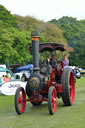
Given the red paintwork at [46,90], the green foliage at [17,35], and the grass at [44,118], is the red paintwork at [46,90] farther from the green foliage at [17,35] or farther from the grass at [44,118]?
the green foliage at [17,35]

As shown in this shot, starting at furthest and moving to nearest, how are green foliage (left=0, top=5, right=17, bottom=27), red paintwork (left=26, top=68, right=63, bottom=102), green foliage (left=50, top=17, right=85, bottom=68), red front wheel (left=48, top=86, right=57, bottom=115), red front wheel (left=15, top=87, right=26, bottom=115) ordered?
green foliage (left=50, top=17, right=85, bottom=68)
green foliage (left=0, top=5, right=17, bottom=27)
red paintwork (left=26, top=68, right=63, bottom=102)
red front wheel (left=15, top=87, right=26, bottom=115)
red front wheel (left=48, top=86, right=57, bottom=115)

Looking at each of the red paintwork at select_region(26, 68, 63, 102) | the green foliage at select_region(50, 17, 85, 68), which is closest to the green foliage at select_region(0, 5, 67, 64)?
the green foliage at select_region(50, 17, 85, 68)

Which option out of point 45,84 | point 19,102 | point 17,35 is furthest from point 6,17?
point 19,102

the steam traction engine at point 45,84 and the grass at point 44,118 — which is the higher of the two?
the steam traction engine at point 45,84

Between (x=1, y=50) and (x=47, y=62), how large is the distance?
2242 cm

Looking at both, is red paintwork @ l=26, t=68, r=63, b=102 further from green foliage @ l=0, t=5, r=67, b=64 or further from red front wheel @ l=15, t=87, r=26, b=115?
green foliage @ l=0, t=5, r=67, b=64

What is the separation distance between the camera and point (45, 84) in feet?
24.5

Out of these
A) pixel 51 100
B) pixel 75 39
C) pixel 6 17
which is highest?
pixel 6 17

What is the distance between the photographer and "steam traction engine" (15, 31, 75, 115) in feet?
23.4

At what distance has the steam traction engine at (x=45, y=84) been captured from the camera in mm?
7117

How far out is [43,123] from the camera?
5984 millimetres

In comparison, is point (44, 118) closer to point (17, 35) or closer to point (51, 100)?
point (51, 100)

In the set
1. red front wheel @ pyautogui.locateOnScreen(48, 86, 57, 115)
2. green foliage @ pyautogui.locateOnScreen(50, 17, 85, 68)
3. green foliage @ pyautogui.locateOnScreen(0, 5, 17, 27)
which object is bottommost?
green foliage @ pyautogui.locateOnScreen(50, 17, 85, 68)

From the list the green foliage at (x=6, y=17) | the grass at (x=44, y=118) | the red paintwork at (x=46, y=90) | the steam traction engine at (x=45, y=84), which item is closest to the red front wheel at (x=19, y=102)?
the steam traction engine at (x=45, y=84)
